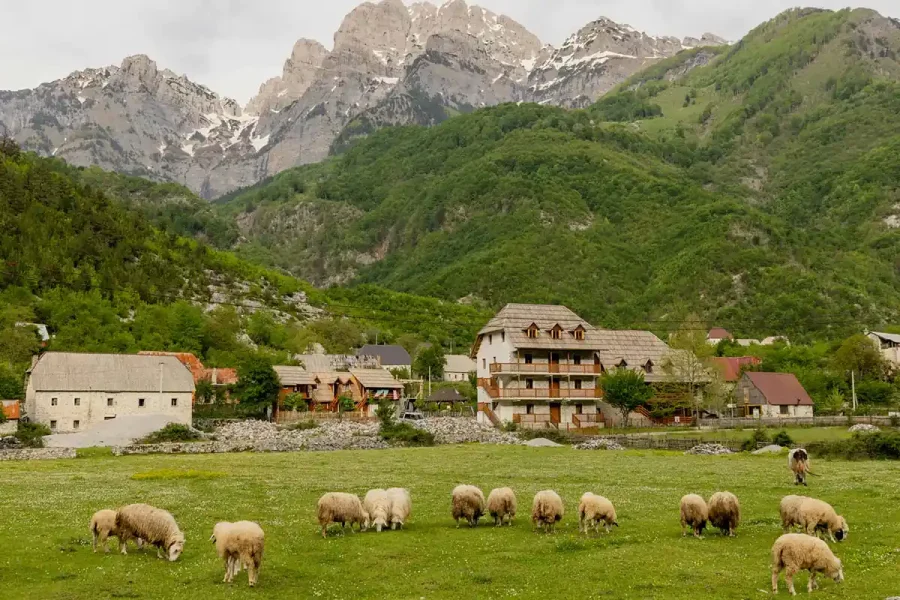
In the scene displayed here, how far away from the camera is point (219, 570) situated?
64.6ft

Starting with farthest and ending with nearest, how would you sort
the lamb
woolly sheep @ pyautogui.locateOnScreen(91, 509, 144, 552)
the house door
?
the house door < woolly sheep @ pyautogui.locateOnScreen(91, 509, 144, 552) < the lamb

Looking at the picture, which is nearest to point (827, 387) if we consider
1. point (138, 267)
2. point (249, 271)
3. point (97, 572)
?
point (97, 572)

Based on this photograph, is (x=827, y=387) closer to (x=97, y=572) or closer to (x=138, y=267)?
(x=97, y=572)

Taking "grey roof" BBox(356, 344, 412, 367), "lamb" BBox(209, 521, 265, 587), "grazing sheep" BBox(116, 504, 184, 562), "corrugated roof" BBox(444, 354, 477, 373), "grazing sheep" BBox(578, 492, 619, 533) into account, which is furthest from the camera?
"corrugated roof" BBox(444, 354, 477, 373)

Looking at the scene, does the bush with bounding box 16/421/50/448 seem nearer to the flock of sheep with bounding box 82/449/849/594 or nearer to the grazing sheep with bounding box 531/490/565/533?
the flock of sheep with bounding box 82/449/849/594

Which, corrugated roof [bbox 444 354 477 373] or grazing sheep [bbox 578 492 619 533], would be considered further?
corrugated roof [bbox 444 354 477 373]

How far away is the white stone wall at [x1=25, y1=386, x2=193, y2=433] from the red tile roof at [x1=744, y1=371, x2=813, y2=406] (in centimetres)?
6505

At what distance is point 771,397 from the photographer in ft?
309

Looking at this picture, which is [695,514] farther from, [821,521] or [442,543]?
[442,543]

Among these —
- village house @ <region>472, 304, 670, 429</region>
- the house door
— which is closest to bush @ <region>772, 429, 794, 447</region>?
village house @ <region>472, 304, 670, 429</region>

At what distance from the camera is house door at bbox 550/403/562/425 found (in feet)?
282

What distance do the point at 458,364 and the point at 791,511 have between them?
476 ft

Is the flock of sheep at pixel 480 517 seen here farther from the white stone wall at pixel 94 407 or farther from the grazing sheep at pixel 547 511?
the white stone wall at pixel 94 407

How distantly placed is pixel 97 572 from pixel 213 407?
78716 mm
